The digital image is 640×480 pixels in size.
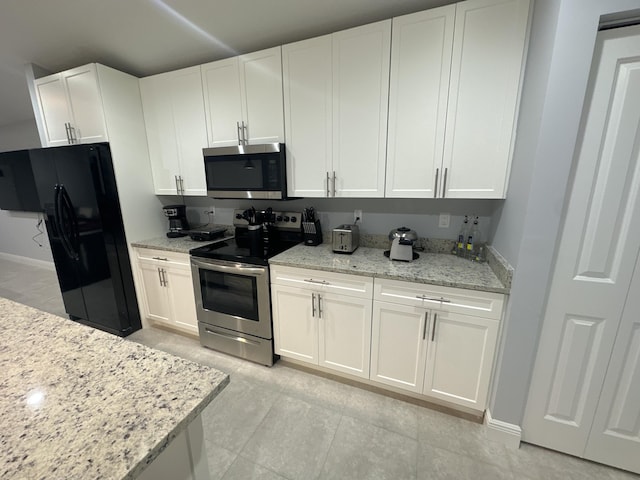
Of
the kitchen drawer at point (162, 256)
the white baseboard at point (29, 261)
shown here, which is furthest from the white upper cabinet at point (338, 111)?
the white baseboard at point (29, 261)

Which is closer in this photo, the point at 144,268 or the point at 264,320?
the point at 264,320

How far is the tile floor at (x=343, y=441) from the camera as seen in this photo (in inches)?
55.6

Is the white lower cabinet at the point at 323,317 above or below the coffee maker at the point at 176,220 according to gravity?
below

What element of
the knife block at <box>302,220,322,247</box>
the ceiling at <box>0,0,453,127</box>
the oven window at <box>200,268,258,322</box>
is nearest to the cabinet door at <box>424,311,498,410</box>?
the knife block at <box>302,220,322,247</box>

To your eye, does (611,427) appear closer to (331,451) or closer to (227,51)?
(331,451)

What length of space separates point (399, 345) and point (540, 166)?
1278 millimetres

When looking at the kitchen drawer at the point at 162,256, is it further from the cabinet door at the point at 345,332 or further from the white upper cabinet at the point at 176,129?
the cabinet door at the point at 345,332

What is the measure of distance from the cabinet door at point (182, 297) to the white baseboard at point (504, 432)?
239cm

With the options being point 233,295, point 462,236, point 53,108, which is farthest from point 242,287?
point 53,108

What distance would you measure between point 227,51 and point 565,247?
2727mm

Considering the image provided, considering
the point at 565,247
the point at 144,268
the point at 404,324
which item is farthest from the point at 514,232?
the point at 144,268

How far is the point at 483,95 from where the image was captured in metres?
1.55

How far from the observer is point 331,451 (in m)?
1.53

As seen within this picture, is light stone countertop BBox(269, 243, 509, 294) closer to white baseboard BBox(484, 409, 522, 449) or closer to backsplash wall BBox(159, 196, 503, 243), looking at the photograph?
backsplash wall BBox(159, 196, 503, 243)
